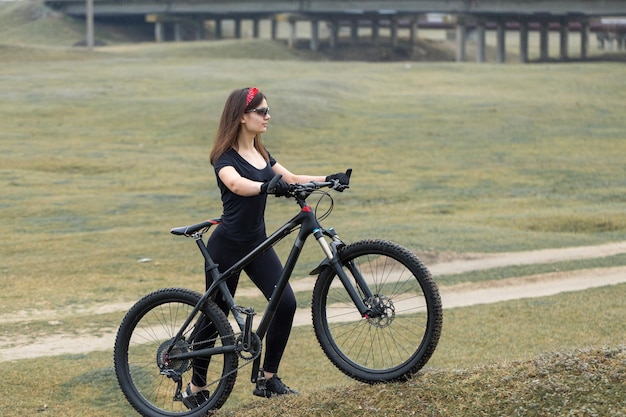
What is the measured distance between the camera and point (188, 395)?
6535 millimetres

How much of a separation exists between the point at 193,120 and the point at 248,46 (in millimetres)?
46768

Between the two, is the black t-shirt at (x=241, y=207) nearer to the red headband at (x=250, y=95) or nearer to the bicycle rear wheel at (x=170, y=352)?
the red headband at (x=250, y=95)

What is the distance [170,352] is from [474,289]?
8002 millimetres

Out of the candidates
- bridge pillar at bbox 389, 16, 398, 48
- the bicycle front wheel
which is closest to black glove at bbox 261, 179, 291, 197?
the bicycle front wheel

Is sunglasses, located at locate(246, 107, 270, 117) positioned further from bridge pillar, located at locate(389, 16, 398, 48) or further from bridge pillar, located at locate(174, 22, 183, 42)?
bridge pillar, located at locate(174, 22, 183, 42)

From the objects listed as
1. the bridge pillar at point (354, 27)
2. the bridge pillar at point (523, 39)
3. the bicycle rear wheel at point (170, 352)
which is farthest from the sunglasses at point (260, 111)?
the bridge pillar at point (354, 27)

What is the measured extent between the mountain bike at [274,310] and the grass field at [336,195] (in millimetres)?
293

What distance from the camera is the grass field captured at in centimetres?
924

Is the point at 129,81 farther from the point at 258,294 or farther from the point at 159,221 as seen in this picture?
the point at 258,294

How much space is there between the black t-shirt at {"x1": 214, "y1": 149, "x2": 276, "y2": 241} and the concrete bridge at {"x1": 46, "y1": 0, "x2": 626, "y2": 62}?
67.1m

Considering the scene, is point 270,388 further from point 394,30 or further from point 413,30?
point 413,30

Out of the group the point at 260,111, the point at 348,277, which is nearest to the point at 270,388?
the point at 348,277

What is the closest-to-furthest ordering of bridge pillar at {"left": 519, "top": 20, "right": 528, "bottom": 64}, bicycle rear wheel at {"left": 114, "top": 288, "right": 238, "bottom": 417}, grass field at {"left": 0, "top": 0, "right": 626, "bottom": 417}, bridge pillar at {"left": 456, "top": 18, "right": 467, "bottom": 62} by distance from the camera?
bicycle rear wheel at {"left": 114, "top": 288, "right": 238, "bottom": 417} → grass field at {"left": 0, "top": 0, "right": 626, "bottom": 417} → bridge pillar at {"left": 456, "top": 18, "right": 467, "bottom": 62} → bridge pillar at {"left": 519, "top": 20, "right": 528, "bottom": 64}

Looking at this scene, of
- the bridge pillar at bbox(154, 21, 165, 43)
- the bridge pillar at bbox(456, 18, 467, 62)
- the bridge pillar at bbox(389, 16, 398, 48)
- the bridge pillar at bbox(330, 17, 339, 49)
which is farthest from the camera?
the bridge pillar at bbox(154, 21, 165, 43)
